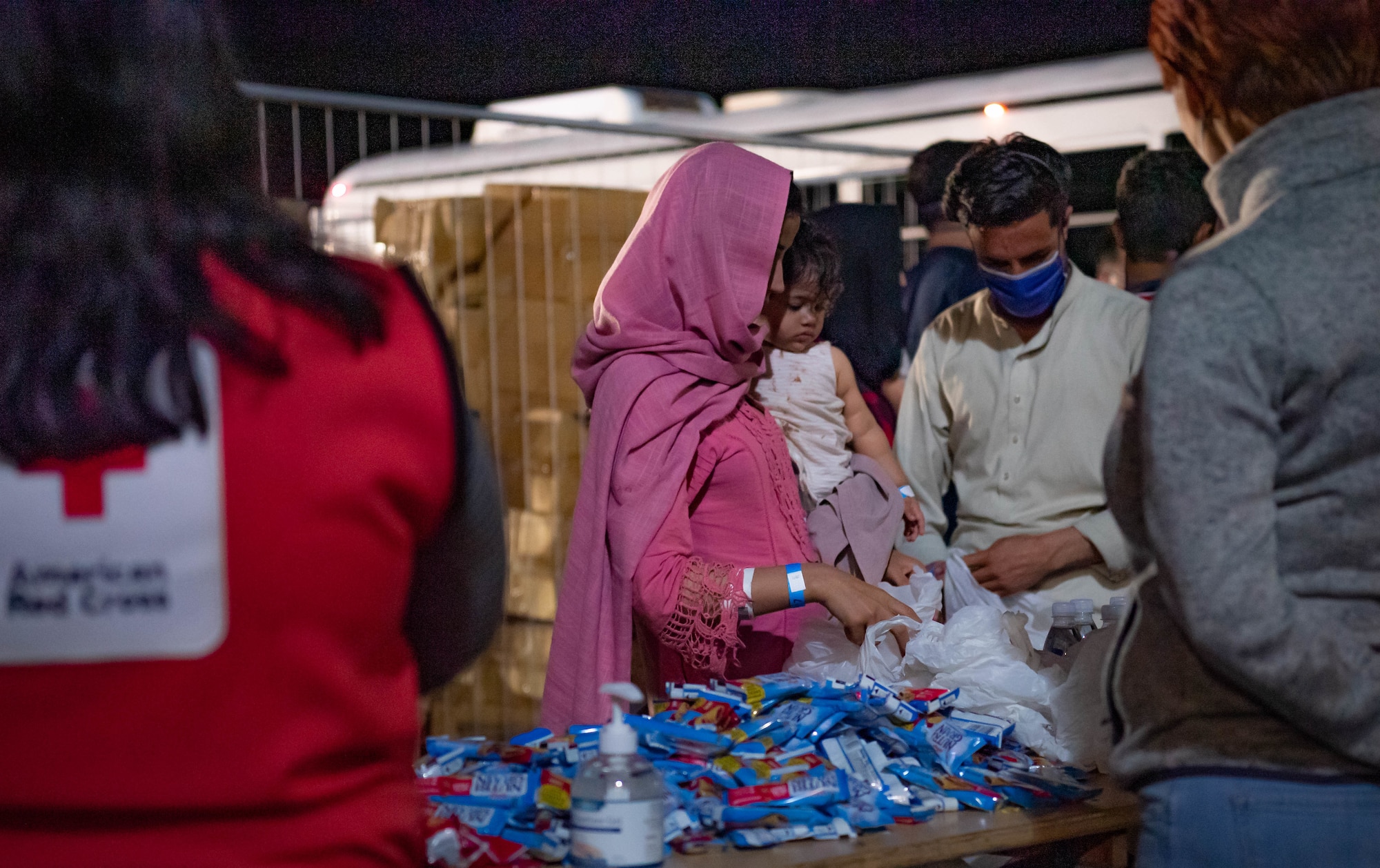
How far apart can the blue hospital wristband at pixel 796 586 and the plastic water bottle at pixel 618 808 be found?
2.67 feet

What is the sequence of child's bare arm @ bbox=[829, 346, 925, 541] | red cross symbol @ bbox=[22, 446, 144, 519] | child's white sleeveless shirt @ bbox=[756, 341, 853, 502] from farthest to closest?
1. child's bare arm @ bbox=[829, 346, 925, 541]
2. child's white sleeveless shirt @ bbox=[756, 341, 853, 502]
3. red cross symbol @ bbox=[22, 446, 144, 519]

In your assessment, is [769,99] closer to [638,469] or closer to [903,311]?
[903,311]

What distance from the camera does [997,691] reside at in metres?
1.99

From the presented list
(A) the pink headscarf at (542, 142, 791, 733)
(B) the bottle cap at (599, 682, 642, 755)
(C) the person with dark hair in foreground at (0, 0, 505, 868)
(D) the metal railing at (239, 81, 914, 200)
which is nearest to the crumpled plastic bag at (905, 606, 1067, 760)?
(A) the pink headscarf at (542, 142, 791, 733)

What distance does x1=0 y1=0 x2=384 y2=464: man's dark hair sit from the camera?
93 centimetres

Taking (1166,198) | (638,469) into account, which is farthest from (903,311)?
(638,469)

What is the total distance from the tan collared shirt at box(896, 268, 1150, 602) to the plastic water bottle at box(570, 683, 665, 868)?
1.42 metres

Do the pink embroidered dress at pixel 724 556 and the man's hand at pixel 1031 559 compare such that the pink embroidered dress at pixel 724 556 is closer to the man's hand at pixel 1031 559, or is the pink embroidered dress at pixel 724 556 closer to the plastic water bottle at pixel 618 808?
the man's hand at pixel 1031 559

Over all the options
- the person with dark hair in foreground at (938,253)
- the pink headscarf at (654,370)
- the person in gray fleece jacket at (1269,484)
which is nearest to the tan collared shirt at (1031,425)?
the pink headscarf at (654,370)

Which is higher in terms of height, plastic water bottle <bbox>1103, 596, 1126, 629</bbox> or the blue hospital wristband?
the blue hospital wristband

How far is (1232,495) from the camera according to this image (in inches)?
44.8

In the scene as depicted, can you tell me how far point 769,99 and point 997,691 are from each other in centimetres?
485

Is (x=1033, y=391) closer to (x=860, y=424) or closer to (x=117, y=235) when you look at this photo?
(x=860, y=424)

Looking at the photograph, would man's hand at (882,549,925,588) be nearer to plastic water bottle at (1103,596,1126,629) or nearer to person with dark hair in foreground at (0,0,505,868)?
plastic water bottle at (1103,596,1126,629)
